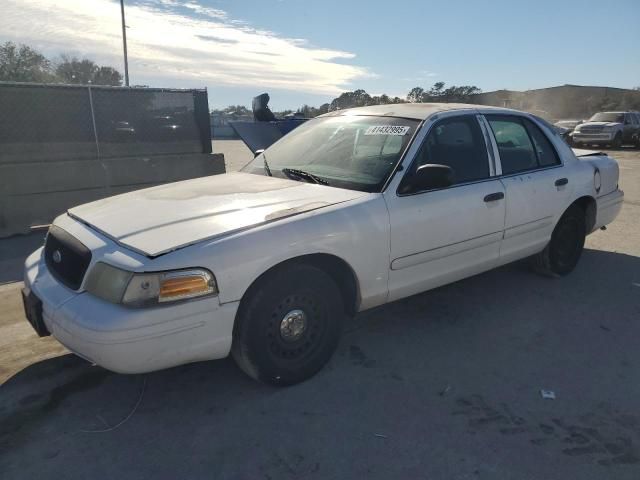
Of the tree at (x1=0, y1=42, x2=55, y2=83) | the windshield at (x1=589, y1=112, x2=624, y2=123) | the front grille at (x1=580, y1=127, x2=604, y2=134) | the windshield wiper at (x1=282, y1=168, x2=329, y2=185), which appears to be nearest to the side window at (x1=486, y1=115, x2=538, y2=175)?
the windshield wiper at (x1=282, y1=168, x2=329, y2=185)

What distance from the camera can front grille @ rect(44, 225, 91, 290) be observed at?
9.07 feet

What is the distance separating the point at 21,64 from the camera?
41.8 m

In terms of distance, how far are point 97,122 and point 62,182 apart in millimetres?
1092

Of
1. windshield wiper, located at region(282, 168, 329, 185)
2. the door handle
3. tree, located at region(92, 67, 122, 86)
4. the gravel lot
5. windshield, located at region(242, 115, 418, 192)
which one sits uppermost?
tree, located at region(92, 67, 122, 86)

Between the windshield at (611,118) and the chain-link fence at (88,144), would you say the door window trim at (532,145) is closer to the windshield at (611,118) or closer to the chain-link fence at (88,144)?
the chain-link fence at (88,144)

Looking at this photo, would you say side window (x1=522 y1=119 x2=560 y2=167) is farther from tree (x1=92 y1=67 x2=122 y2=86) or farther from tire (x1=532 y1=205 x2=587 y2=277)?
tree (x1=92 y1=67 x2=122 y2=86)

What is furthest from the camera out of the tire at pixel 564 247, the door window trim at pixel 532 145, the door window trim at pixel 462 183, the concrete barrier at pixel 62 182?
the concrete barrier at pixel 62 182

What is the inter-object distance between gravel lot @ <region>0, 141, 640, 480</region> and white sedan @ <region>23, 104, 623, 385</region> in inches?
13.9

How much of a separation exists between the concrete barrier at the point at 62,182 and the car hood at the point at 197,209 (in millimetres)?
3766

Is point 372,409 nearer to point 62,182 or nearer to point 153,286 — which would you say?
point 153,286

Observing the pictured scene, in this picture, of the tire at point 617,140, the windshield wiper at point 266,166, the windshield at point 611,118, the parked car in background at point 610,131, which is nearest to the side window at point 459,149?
the windshield wiper at point 266,166

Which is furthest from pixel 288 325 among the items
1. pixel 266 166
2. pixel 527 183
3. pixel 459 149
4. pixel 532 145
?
pixel 532 145

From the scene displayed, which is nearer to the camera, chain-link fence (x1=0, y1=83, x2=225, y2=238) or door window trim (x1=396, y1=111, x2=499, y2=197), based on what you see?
door window trim (x1=396, y1=111, x2=499, y2=197)

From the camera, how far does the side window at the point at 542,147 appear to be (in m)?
4.60
